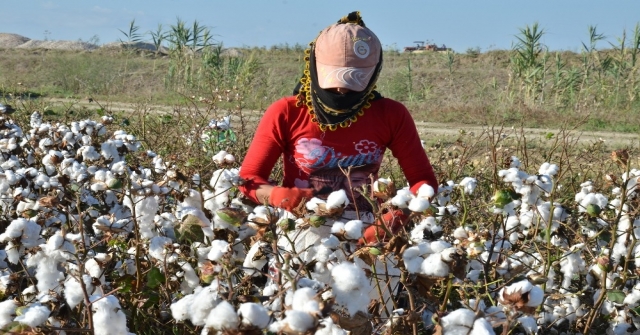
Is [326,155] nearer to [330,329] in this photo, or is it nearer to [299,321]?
[330,329]

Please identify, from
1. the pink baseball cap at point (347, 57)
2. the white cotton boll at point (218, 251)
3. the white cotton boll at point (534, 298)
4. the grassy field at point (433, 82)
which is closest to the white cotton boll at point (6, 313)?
the white cotton boll at point (218, 251)

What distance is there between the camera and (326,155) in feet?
8.25

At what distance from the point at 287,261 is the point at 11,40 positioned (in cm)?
5637

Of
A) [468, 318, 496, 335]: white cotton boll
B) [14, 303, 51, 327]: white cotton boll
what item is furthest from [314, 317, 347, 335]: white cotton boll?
[14, 303, 51, 327]: white cotton boll

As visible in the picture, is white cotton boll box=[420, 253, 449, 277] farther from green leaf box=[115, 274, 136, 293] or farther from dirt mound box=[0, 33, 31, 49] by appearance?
dirt mound box=[0, 33, 31, 49]

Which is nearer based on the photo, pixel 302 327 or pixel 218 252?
pixel 302 327

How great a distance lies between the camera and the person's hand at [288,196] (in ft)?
6.66

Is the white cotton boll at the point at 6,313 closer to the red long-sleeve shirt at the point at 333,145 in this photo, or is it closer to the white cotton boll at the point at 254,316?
the white cotton boll at the point at 254,316

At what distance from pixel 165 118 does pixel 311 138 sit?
3062 mm

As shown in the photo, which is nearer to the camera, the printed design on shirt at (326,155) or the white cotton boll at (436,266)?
the white cotton boll at (436,266)

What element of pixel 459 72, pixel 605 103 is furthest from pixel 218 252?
pixel 459 72

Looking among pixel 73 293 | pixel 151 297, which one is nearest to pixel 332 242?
pixel 73 293

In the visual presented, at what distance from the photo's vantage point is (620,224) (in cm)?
242

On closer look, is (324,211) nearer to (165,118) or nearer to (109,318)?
(109,318)
